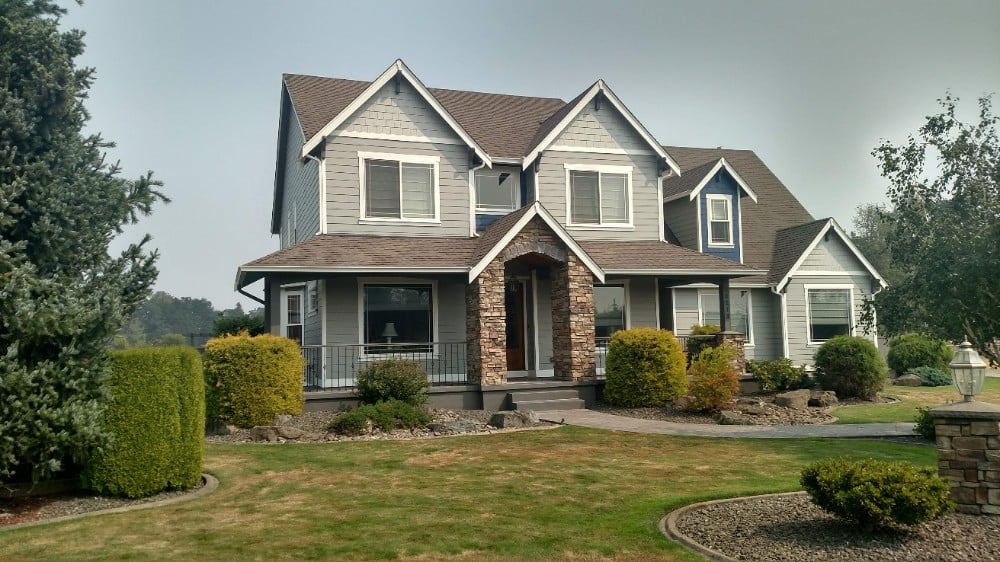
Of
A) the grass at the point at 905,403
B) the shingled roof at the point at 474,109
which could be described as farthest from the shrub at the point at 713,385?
the shingled roof at the point at 474,109

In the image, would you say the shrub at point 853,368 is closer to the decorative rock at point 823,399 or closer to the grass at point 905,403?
the decorative rock at point 823,399

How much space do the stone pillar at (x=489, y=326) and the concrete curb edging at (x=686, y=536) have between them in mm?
9043

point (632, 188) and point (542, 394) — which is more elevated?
point (632, 188)

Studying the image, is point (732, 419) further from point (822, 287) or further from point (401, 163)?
point (822, 287)

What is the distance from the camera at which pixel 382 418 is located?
1390 centimetres

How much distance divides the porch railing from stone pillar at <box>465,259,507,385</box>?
4.31 feet

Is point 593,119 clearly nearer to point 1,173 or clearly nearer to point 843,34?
point 843,34

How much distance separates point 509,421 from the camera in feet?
47.9

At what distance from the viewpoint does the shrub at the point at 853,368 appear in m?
19.6

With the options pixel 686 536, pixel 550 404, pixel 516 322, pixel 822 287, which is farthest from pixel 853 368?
pixel 686 536

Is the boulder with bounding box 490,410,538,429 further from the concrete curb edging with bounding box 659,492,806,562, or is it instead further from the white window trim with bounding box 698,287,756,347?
the white window trim with bounding box 698,287,756,347

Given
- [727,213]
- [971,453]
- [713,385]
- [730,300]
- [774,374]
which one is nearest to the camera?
[971,453]

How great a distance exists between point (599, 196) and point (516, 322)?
4269 millimetres

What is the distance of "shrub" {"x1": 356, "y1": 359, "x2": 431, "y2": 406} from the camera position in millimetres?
15354
